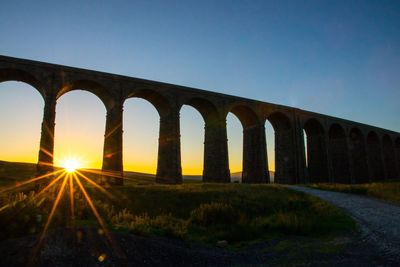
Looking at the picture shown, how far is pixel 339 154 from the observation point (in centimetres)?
5444

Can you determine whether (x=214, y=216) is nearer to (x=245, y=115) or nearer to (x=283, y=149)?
(x=245, y=115)

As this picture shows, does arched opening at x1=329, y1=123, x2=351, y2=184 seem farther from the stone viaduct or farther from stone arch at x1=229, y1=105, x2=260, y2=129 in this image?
stone arch at x1=229, y1=105, x2=260, y2=129

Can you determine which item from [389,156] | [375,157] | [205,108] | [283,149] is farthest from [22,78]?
[389,156]

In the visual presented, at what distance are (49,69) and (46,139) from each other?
582 cm

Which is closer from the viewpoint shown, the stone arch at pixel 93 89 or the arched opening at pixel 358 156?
the stone arch at pixel 93 89

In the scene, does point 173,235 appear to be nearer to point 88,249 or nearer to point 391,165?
point 88,249


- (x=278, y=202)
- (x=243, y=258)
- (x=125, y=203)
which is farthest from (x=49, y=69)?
(x=243, y=258)

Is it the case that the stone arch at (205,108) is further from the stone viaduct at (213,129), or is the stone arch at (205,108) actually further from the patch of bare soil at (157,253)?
the patch of bare soil at (157,253)

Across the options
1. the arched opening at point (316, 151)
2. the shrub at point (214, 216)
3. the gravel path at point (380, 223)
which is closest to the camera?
the gravel path at point (380, 223)

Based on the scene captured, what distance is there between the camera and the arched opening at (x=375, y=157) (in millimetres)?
62000

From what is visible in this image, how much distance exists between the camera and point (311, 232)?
1180cm

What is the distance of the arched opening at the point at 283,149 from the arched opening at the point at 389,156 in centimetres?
3197

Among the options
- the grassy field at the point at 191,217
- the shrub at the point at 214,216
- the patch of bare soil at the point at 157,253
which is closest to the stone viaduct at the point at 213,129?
the grassy field at the point at 191,217

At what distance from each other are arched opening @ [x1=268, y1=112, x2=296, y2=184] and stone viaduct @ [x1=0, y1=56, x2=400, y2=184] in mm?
129
